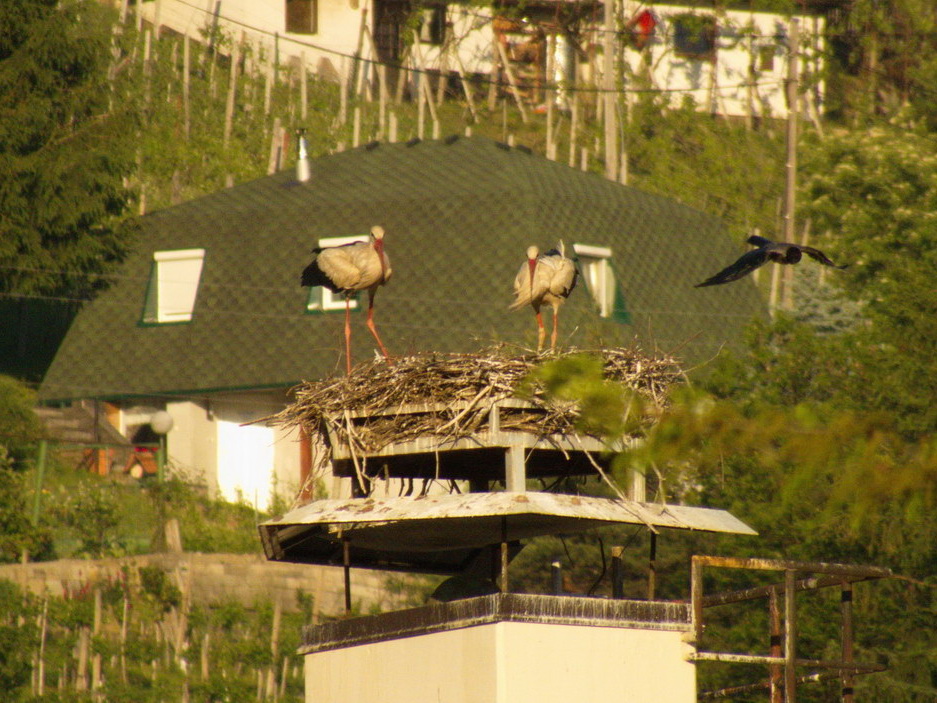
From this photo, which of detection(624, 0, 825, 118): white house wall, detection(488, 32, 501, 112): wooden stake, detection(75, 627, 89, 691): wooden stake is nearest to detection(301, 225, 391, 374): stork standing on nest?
detection(75, 627, 89, 691): wooden stake

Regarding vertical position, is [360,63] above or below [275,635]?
above

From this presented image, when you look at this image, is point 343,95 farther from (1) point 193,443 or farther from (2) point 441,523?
(2) point 441,523

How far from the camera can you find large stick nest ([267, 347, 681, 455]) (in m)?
10.3

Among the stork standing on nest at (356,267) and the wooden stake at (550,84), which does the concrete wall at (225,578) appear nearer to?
the stork standing on nest at (356,267)

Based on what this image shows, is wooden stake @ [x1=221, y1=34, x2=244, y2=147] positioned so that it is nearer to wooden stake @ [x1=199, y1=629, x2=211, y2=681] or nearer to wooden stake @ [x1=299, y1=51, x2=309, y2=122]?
wooden stake @ [x1=299, y1=51, x2=309, y2=122]

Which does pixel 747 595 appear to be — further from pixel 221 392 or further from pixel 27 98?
pixel 27 98

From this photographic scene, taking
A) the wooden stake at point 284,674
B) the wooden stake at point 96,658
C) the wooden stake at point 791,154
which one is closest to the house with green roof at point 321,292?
the wooden stake at point 791,154

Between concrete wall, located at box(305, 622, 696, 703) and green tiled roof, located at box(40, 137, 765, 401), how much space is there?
632 inches

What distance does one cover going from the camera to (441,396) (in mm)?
10586

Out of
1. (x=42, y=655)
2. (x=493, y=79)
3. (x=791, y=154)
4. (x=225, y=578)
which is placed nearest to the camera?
(x=42, y=655)

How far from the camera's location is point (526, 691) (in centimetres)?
966

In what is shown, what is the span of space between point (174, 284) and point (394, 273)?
4.10 meters

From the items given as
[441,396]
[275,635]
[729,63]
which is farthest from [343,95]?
[441,396]

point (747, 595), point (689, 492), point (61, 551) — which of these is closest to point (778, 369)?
point (689, 492)
